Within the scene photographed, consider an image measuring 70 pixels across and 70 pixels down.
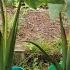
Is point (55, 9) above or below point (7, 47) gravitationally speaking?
above

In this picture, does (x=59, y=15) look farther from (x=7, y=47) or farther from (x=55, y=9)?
(x=7, y=47)

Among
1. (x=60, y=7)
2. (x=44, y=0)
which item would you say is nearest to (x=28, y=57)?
(x=44, y=0)

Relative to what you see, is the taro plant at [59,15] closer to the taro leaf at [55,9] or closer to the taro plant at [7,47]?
→ the taro leaf at [55,9]

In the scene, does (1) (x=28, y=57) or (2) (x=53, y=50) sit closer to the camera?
(1) (x=28, y=57)

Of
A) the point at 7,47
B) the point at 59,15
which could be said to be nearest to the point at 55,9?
the point at 59,15

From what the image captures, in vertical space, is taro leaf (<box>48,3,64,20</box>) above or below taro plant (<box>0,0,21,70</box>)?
above

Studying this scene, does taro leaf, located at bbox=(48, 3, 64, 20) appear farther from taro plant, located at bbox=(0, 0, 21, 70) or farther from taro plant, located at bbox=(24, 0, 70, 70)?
taro plant, located at bbox=(0, 0, 21, 70)

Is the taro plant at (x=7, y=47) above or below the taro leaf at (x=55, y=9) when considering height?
below

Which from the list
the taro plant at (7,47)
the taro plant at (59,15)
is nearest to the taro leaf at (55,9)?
the taro plant at (59,15)

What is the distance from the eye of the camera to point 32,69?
7.27 ft

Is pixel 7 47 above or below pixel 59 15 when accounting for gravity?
below

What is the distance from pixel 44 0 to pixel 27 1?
105 mm

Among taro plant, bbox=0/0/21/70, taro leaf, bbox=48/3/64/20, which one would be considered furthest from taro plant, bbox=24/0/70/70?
taro plant, bbox=0/0/21/70

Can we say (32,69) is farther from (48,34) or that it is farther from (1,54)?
(1,54)
